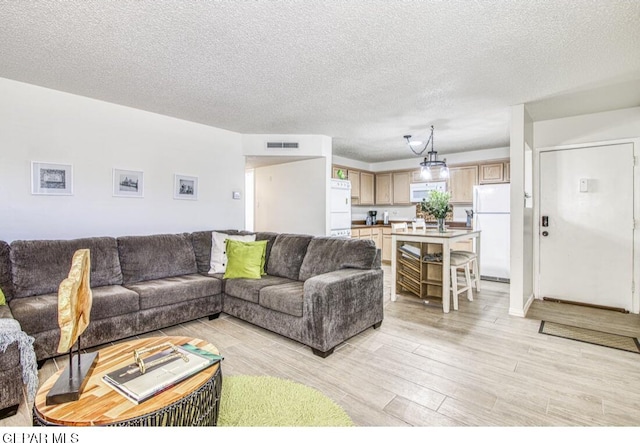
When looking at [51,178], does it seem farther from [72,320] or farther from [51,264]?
[72,320]

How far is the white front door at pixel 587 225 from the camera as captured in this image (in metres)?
3.62

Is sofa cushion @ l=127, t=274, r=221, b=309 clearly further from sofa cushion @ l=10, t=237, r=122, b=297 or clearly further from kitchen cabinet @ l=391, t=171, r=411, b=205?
kitchen cabinet @ l=391, t=171, r=411, b=205

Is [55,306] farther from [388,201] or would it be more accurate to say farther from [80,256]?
[388,201]

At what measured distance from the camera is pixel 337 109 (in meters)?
3.66

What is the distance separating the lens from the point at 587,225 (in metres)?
3.81

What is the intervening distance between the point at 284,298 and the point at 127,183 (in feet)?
7.92

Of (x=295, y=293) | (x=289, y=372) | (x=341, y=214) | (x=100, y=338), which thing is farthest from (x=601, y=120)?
(x=100, y=338)

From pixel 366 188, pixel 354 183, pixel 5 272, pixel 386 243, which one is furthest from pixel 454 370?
pixel 366 188

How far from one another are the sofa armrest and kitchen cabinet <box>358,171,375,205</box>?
417cm

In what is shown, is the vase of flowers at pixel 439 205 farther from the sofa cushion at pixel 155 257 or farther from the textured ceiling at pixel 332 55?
the sofa cushion at pixel 155 257

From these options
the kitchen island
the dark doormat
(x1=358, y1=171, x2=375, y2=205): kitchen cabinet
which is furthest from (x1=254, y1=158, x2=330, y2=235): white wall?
the dark doormat

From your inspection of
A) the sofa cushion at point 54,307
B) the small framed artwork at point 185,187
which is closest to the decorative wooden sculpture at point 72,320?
the sofa cushion at point 54,307

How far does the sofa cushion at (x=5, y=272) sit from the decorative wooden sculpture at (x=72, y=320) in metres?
1.72
